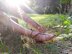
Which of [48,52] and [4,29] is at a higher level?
[4,29]

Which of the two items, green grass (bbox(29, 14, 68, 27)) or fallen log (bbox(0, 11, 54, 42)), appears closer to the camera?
fallen log (bbox(0, 11, 54, 42))

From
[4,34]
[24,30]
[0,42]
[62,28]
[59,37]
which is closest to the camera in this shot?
[24,30]

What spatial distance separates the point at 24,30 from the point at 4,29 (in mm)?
468

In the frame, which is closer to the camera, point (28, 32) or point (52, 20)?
point (28, 32)

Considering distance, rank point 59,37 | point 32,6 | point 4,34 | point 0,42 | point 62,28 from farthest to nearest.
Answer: point 32,6
point 62,28
point 59,37
point 4,34
point 0,42

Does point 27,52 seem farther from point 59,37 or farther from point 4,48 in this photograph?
point 59,37

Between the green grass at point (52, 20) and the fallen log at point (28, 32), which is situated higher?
the fallen log at point (28, 32)

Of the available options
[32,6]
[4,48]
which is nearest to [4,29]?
[4,48]

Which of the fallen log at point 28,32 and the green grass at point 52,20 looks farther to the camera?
the green grass at point 52,20

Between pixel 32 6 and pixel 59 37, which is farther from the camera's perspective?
pixel 32 6

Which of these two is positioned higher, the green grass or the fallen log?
the fallen log

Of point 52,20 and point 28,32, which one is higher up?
point 28,32

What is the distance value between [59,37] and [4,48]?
818 millimetres

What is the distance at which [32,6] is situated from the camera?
417 inches
